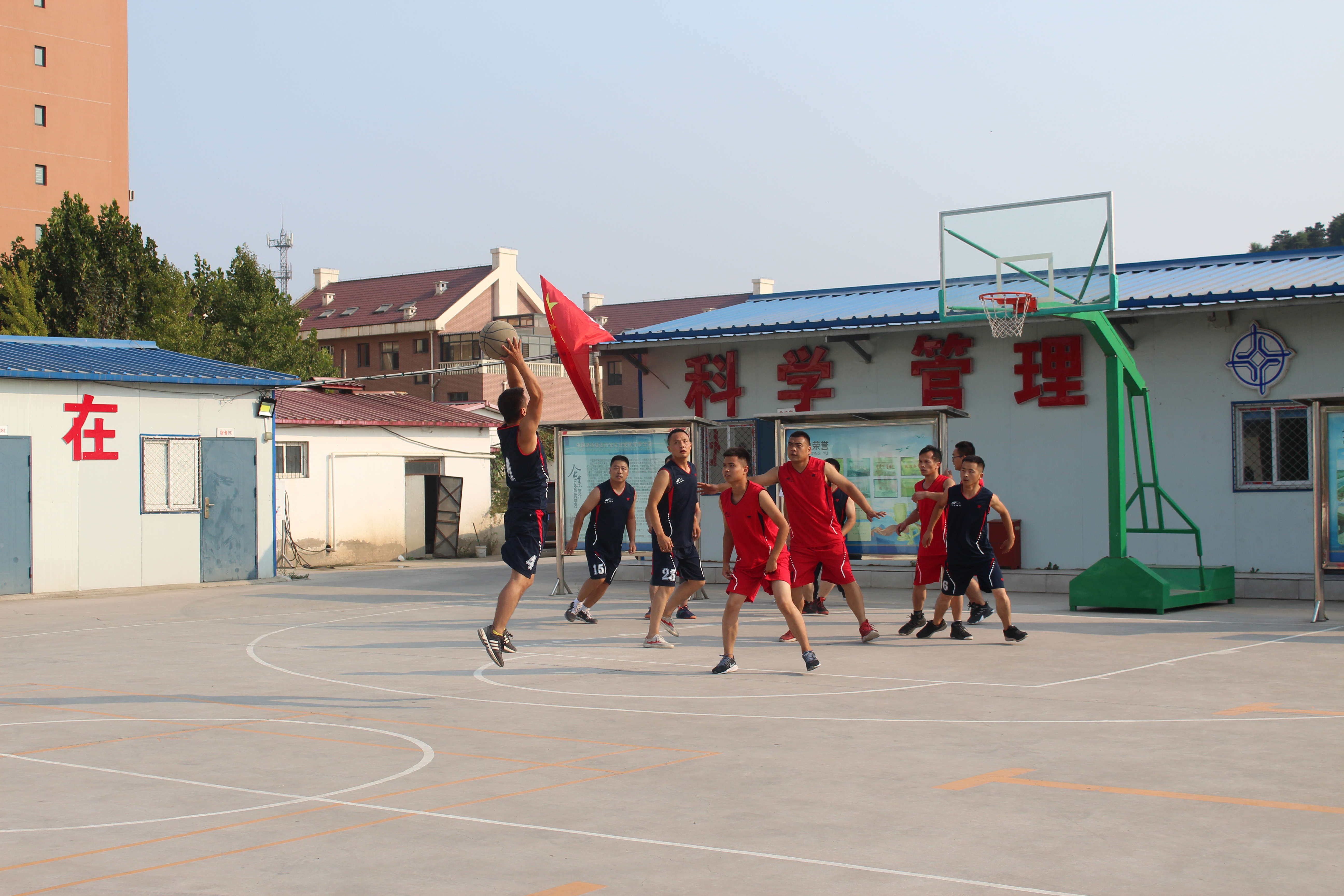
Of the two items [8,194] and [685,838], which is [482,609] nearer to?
[685,838]

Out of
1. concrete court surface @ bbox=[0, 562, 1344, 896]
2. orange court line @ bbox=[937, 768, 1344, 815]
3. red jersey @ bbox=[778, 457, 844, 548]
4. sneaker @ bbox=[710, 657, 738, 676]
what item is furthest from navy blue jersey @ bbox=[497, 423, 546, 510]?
orange court line @ bbox=[937, 768, 1344, 815]

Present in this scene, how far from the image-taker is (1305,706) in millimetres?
8812

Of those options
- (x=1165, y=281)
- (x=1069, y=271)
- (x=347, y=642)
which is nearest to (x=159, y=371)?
(x=347, y=642)

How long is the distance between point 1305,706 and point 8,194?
52862 millimetres

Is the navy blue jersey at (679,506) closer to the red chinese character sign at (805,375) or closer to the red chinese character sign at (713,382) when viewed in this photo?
the red chinese character sign at (805,375)

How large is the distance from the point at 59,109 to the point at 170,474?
123 ft

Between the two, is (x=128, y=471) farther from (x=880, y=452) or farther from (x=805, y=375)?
(x=880, y=452)

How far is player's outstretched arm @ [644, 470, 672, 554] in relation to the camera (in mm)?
12492

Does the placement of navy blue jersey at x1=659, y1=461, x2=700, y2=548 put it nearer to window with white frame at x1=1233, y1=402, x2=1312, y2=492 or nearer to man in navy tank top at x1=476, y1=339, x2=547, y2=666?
man in navy tank top at x1=476, y1=339, x2=547, y2=666

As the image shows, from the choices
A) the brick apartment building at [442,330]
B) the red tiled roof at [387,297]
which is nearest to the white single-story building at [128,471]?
the brick apartment building at [442,330]

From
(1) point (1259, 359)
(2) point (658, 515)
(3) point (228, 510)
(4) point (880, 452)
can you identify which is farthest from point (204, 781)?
(3) point (228, 510)

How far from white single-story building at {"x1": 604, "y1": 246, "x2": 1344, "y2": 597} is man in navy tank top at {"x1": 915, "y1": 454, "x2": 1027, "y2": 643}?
4699 millimetres

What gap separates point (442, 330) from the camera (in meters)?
60.1

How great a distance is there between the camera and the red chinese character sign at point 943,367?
2011 centimetres
